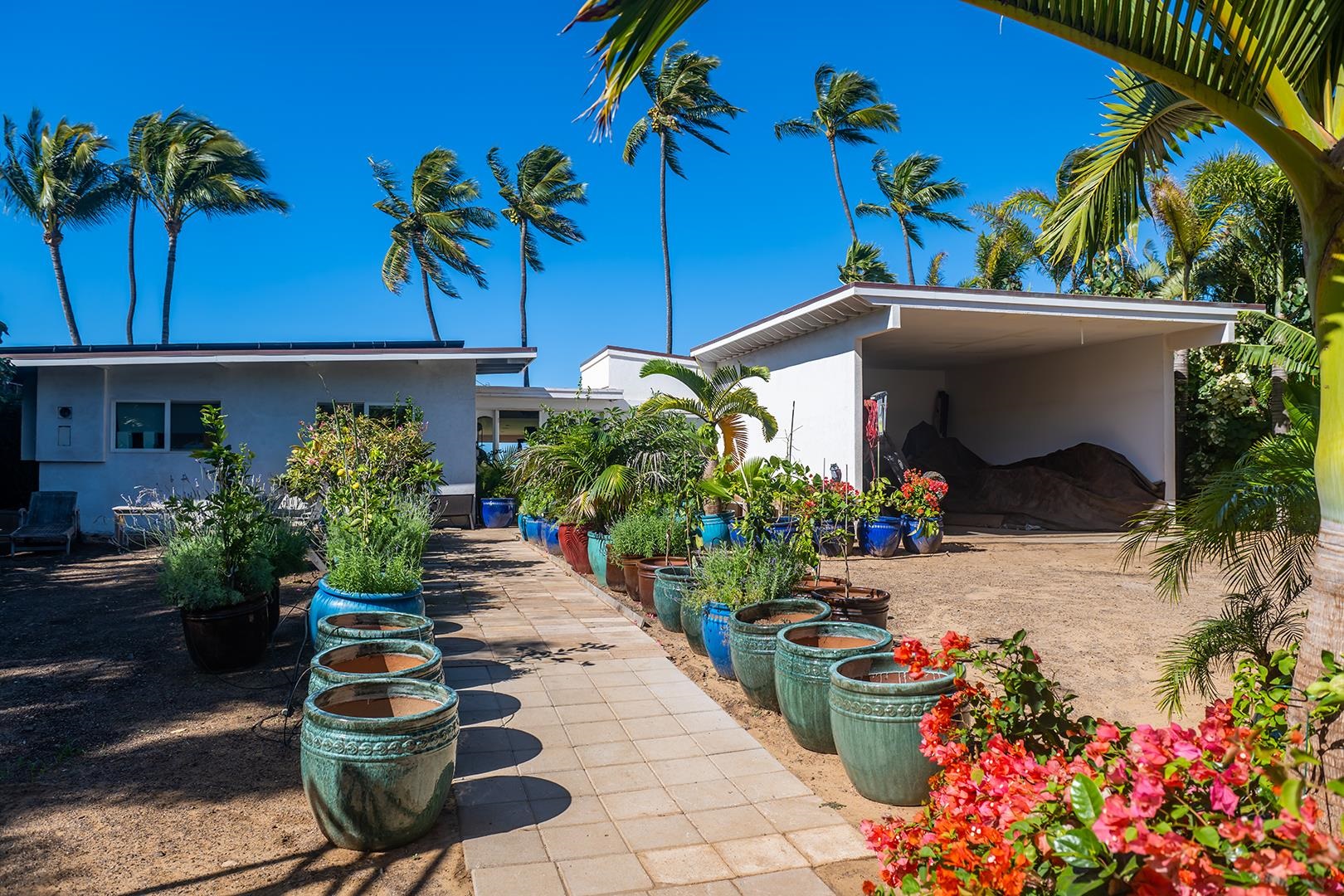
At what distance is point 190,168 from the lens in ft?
74.5

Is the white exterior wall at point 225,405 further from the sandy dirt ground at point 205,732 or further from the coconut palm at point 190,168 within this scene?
the coconut palm at point 190,168

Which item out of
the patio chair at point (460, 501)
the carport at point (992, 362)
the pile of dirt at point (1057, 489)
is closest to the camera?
the carport at point (992, 362)

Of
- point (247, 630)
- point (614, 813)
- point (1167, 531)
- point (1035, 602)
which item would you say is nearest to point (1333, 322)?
point (1167, 531)

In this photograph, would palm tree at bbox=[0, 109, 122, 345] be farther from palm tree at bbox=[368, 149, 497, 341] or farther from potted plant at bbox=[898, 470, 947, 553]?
potted plant at bbox=[898, 470, 947, 553]

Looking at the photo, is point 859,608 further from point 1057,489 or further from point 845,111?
point 845,111

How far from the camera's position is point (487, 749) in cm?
423

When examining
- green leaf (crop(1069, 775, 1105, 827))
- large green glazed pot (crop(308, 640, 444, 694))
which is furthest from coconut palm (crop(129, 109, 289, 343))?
green leaf (crop(1069, 775, 1105, 827))

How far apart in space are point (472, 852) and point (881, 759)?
170 centimetres

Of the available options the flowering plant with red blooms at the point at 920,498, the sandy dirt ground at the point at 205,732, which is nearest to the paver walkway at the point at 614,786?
the sandy dirt ground at the point at 205,732

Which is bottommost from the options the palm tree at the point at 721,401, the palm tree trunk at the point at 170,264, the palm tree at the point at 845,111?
the palm tree at the point at 721,401

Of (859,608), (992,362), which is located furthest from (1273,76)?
Result: (992,362)

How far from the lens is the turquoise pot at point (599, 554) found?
8.73 m

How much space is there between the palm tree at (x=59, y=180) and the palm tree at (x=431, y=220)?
7.74 meters

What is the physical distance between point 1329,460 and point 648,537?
20.8 ft
